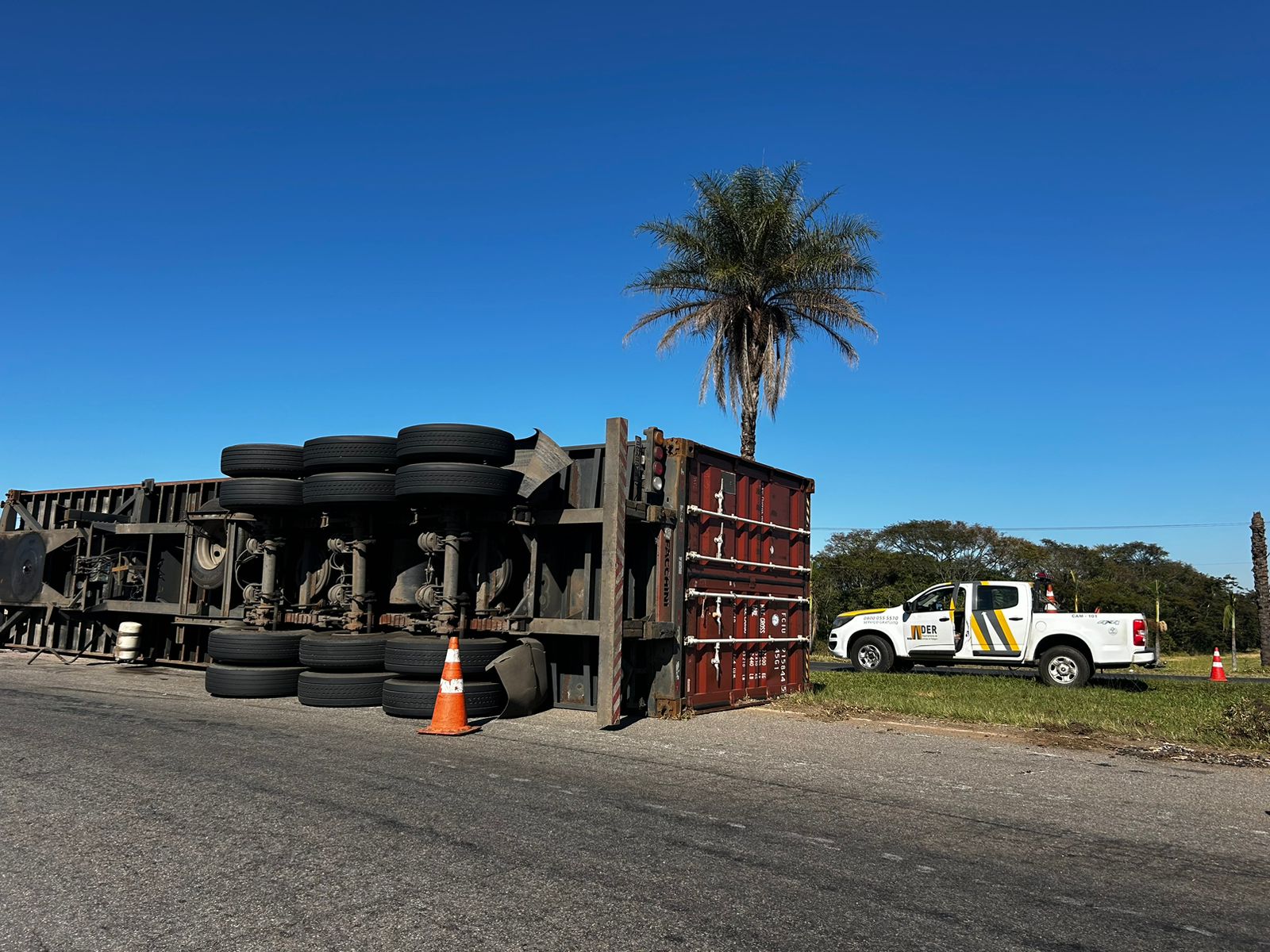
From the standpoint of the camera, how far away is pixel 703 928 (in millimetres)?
3592

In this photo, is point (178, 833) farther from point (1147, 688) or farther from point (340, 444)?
point (1147, 688)

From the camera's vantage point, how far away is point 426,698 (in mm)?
9359

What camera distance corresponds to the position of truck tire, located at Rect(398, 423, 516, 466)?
32.9ft

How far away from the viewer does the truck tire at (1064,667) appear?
16156mm

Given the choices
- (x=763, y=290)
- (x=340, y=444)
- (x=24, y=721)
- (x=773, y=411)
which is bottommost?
(x=24, y=721)

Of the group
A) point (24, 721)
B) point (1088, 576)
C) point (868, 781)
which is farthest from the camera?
point (1088, 576)

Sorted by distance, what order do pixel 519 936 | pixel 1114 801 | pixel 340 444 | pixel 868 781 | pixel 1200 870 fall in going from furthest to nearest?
pixel 340 444 < pixel 868 781 < pixel 1114 801 < pixel 1200 870 < pixel 519 936

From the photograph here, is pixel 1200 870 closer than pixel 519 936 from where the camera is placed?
No

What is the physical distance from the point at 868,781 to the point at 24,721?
7.64m

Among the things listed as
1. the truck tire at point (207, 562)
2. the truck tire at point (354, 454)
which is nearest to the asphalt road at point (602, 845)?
the truck tire at point (354, 454)

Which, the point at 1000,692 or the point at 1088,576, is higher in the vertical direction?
the point at 1088,576

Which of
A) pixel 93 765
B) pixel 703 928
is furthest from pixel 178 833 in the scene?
pixel 703 928

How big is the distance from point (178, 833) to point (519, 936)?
7.66 ft

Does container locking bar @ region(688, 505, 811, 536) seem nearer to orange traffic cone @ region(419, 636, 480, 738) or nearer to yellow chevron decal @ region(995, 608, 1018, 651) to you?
orange traffic cone @ region(419, 636, 480, 738)
